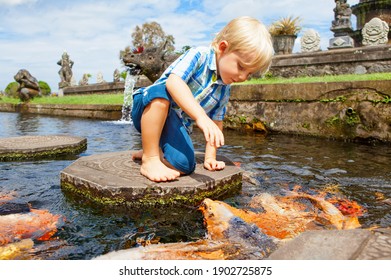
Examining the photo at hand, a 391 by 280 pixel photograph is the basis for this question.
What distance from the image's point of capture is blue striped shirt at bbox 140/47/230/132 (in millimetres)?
2201

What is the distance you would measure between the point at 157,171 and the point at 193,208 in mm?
326

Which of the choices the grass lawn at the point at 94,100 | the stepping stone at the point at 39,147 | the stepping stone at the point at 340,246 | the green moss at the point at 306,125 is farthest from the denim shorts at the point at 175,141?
the grass lawn at the point at 94,100

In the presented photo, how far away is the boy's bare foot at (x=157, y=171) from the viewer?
2199 mm

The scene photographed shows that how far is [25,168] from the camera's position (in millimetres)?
3207

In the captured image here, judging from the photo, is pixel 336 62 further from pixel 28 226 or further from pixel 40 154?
pixel 28 226

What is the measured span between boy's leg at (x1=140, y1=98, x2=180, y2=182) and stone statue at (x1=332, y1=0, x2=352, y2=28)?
1131cm

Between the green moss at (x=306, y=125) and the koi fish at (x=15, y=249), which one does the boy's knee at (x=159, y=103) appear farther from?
the green moss at (x=306, y=125)

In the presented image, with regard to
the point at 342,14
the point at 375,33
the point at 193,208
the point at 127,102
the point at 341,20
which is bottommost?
the point at 193,208

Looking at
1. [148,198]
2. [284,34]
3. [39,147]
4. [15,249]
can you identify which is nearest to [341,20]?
[284,34]

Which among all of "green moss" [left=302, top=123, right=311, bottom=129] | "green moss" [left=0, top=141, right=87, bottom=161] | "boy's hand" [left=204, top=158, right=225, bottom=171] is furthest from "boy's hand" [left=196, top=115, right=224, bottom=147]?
"green moss" [left=302, top=123, right=311, bottom=129]

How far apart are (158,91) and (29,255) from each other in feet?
3.79

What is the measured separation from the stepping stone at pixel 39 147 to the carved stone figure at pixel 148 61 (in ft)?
8.51

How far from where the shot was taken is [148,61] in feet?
22.0
